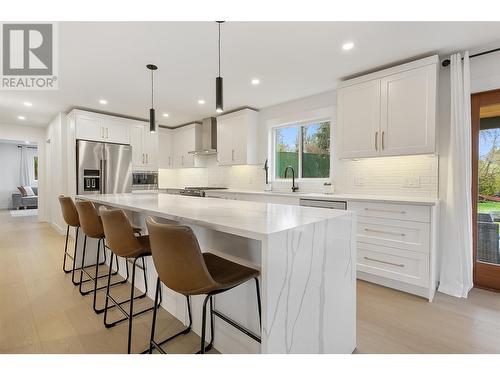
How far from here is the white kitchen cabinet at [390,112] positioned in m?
2.57

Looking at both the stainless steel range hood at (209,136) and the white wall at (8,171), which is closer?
the stainless steel range hood at (209,136)

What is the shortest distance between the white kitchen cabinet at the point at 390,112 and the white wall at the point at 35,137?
24.0ft

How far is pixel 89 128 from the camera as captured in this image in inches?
181

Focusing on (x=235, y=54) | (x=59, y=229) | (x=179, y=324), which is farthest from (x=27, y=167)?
(x=179, y=324)

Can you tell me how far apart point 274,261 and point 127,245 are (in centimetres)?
115

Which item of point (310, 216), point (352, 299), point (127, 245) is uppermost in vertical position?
point (310, 216)

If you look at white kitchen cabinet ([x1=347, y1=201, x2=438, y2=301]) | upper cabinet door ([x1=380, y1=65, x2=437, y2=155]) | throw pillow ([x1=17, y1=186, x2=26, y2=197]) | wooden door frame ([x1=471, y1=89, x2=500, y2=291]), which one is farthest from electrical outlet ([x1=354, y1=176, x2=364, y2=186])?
throw pillow ([x1=17, y1=186, x2=26, y2=197])

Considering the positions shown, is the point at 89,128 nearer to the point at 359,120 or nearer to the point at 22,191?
the point at 359,120

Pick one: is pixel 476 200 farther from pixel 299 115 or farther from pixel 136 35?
pixel 136 35

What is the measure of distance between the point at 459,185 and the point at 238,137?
323 cm

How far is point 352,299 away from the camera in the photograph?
5.36 feet

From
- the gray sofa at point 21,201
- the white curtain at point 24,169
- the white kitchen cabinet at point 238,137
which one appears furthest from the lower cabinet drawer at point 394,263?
the white curtain at point 24,169

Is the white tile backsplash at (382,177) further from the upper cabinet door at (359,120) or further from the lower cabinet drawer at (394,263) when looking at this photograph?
the lower cabinet drawer at (394,263)
